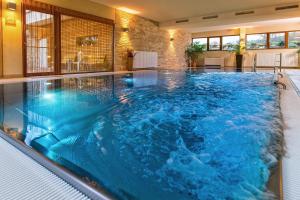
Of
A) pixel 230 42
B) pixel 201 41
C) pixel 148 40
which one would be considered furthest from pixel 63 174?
pixel 201 41

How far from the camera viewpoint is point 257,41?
48.4ft

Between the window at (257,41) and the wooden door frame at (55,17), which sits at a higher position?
the window at (257,41)

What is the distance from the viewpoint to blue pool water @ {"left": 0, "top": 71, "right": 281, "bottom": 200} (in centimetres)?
124

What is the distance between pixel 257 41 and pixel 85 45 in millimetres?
10572

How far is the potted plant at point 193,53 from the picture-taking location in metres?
15.2

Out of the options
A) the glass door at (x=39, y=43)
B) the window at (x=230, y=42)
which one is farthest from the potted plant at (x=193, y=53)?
the glass door at (x=39, y=43)

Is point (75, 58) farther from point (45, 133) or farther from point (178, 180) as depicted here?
point (178, 180)

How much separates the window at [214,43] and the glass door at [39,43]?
11276 millimetres

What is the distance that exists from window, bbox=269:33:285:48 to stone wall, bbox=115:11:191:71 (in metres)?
4.85

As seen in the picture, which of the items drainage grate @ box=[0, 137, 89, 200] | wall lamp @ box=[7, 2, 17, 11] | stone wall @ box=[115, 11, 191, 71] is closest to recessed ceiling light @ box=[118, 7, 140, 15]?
stone wall @ box=[115, 11, 191, 71]

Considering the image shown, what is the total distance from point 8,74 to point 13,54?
57 centimetres

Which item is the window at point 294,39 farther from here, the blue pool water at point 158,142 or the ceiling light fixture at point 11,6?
the ceiling light fixture at point 11,6

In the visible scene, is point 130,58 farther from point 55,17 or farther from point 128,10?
point 55,17

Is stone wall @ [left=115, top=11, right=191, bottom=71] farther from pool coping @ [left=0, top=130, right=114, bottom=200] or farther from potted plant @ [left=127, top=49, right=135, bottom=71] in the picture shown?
pool coping @ [left=0, top=130, right=114, bottom=200]
